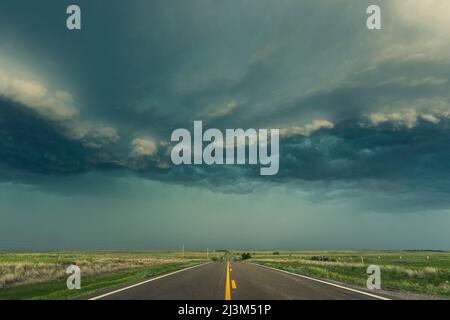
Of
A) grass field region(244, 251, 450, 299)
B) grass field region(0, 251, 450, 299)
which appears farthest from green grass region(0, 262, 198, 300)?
grass field region(244, 251, 450, 299)

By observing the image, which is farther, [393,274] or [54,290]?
[393,274]

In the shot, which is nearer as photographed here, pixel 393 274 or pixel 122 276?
pixel 122 276

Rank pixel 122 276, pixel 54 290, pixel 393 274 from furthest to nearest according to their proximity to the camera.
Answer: pixel 393 274
pixel 122 276
pixel 54 290

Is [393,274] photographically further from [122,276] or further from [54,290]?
[54,290]

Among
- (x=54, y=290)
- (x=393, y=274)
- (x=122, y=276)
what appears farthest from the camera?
(x=393, y=274)

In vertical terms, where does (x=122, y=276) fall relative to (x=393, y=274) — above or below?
above

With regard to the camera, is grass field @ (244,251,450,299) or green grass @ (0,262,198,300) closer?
green grass @ (0,262,198,300)

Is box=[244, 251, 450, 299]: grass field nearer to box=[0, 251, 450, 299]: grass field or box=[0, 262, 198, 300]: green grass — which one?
box=[0, 251, 450, 299]: grass field

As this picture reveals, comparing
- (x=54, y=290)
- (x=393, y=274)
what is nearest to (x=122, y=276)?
(x=54, y=290)

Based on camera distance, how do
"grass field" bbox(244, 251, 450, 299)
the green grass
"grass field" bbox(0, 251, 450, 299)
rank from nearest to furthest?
the green grass, "grass field" bbox(0, 251, 450, 299), "grass field" bbox(244, 251, 450, 299)

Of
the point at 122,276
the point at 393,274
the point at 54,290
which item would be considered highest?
the point at 54,290
